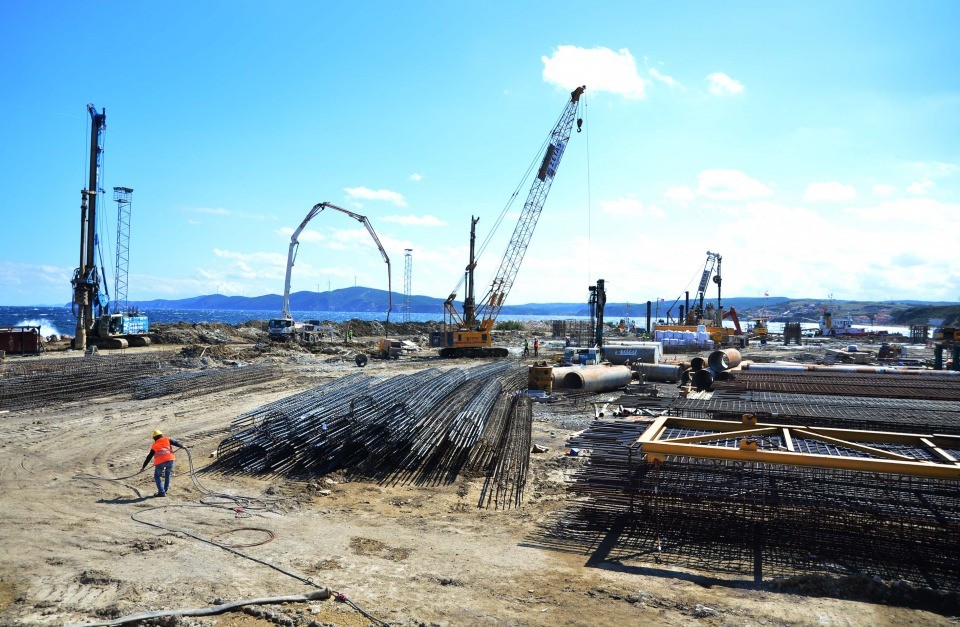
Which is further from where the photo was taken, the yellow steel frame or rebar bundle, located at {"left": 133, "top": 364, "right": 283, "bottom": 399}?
rebar bundle, located at {"left": 133, "top": 364, "right": 283, "bottom": 399}

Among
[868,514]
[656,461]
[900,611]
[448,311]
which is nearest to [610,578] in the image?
[656,461]

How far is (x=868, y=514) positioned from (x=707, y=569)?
216 centimetres

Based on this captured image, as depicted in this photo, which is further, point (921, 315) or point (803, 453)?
point (921, 315)

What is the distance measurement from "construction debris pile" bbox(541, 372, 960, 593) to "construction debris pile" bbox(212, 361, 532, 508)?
2114 millimetres

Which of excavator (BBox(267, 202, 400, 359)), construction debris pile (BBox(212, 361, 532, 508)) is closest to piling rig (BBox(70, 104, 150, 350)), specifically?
excavator (BBox(267, 202, 400, 359))

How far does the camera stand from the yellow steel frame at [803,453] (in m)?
6.57

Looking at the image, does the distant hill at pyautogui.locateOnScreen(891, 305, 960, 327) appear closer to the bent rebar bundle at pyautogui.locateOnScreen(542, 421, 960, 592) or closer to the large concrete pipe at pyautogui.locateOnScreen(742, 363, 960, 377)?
the large concrete pipe at pyautogui.locateOnScreen(742, 363, 960, 377)

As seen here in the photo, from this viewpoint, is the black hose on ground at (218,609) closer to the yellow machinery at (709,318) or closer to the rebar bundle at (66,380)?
the rebar bundle at (66,380)

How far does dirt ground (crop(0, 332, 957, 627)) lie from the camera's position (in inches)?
237

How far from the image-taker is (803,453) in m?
7.00

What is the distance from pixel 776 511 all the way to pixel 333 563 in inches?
224

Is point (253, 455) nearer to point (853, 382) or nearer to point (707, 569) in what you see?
point (707, 569)

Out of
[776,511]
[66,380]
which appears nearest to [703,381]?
[776,511]

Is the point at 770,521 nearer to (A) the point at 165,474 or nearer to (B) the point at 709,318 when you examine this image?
(A) the point at 165,474
